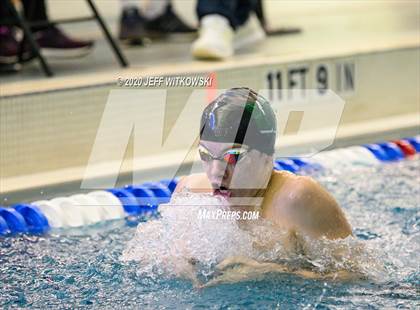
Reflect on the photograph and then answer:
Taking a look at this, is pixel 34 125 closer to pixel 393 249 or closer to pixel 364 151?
pixel 364 151

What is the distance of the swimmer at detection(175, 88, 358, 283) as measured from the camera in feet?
7.73

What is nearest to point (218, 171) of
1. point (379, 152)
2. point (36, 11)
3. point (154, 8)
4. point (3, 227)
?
point (3, 227)

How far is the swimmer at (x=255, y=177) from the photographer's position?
2355 mm

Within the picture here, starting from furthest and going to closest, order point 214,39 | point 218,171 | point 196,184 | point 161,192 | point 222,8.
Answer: point 222,8, point 214,39, point 161,192, point 196,184, point 218,171

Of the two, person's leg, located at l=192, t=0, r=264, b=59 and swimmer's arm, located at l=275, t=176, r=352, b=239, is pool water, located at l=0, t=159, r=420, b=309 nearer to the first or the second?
swimmer's arm, located at l=275, t=176, r=352, b=239

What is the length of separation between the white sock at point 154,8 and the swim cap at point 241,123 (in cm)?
306

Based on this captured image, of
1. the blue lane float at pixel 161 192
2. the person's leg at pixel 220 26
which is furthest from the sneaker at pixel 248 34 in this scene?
the blue lane float at pixel 161 192

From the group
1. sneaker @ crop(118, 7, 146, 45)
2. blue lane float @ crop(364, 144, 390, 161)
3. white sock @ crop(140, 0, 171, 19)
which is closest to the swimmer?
blue lane float @ crop(364, 144, 390, 161)

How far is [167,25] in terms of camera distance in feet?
17.9

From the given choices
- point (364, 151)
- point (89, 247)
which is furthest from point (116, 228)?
point (364, 151)

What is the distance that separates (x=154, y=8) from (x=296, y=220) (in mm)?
3203

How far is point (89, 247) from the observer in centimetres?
301

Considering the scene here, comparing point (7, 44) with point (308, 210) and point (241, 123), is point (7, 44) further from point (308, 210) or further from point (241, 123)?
point (308, 210)

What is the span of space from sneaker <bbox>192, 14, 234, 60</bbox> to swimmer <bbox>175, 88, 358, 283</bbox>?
2.16 m
